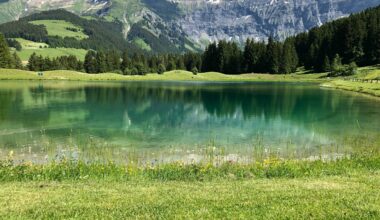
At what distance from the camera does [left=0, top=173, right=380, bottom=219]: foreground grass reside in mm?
13031

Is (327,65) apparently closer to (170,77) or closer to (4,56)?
(170,77)

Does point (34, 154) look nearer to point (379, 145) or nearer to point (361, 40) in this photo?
point (379, 145)

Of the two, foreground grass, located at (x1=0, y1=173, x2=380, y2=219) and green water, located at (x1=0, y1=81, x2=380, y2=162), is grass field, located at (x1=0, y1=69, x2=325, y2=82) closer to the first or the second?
green water, located at (x1=0, y1=81, x2=380, y2=162)

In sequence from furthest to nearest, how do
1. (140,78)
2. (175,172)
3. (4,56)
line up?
(140,78), (4,56), (175,172)

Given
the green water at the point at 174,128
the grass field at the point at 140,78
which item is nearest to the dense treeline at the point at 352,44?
the grass field at the point at 140,78

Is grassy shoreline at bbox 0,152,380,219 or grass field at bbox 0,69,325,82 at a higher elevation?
grass field at bbox 0,69,325,82

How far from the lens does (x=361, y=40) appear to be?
176750mm

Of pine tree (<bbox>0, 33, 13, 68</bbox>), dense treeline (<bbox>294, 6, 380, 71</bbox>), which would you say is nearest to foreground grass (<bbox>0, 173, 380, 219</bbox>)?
dense treeline (<bbox>294, 6, 380, 71</bbox>)

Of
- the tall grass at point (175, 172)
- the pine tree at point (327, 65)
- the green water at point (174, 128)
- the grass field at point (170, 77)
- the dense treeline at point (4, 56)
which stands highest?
the dense treeline at point (4, 56)

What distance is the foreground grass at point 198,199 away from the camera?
1303 centimetres

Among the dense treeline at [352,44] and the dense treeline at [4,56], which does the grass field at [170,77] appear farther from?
the dense treeline at [4,56]

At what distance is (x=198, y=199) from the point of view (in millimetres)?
14828

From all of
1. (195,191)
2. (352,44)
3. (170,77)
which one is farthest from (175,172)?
(352,44)

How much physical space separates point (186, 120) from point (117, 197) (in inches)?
1339
